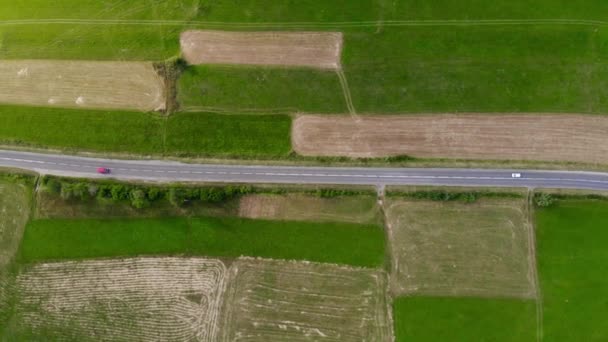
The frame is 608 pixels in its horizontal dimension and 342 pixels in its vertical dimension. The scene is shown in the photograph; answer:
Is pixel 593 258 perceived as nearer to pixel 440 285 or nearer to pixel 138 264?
pixel 440 285

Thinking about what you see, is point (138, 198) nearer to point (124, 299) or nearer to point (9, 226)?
point (124, 299)

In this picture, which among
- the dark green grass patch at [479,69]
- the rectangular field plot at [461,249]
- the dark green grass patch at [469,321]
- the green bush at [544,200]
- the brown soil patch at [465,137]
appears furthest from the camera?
the dark green grass patch at [479,69]

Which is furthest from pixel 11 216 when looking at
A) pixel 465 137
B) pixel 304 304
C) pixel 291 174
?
pixel 465 137

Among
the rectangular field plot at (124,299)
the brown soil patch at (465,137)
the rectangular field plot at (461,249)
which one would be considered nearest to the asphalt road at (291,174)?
the brown soil patch at (465,137)

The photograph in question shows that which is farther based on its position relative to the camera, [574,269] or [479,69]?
[479,69]

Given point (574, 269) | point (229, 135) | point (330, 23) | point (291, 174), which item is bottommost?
point (574, 269)

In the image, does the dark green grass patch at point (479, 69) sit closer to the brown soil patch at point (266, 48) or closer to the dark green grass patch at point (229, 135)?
the brown soil patch at point (266, 48)

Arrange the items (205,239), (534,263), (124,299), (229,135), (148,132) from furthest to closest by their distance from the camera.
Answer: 1. (148,132)
2. (229,135)
3. (205,239)
4. (124,299)
5. (534,263)

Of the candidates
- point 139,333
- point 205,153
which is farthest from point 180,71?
point 139,333
